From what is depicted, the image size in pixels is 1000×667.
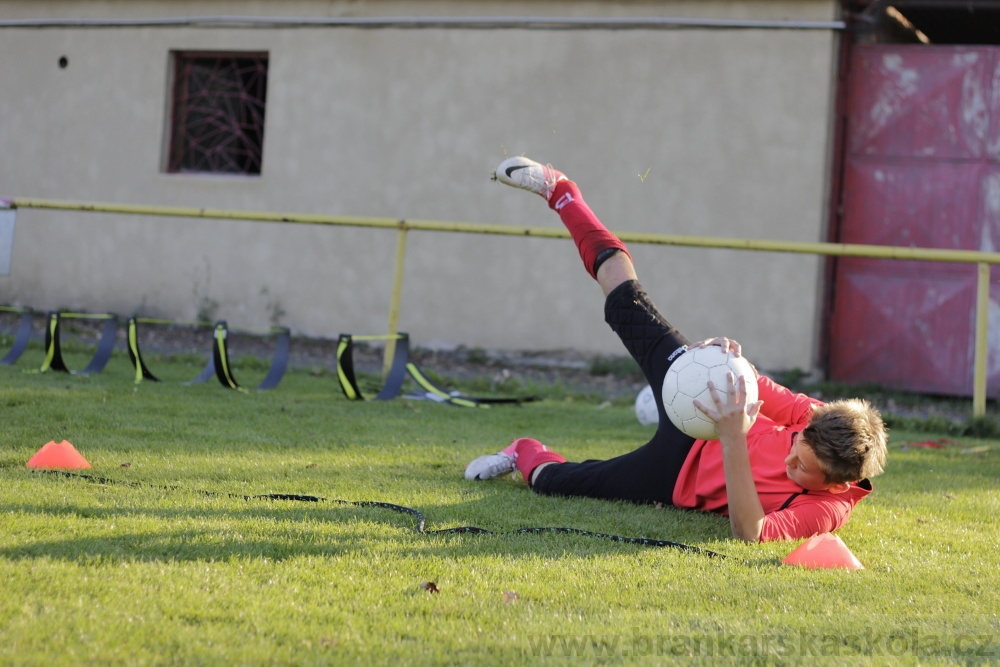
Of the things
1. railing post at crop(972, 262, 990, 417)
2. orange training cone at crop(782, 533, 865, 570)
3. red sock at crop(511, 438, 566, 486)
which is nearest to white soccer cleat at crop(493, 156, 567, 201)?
red sock at crop(511, 438, 566, 486)

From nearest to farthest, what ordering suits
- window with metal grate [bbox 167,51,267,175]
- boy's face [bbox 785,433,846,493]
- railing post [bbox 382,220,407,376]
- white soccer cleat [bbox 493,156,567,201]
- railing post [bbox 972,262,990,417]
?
boy's face [bbox 785,433,846,493] → white soccer cleat [bbox 493,156,567,201] → railing post [bbox 972,262,990,417] → railing post [bbox 382,220,407,376] → window with metal grate [bbox 167,51,267,175]

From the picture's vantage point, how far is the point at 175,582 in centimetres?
283

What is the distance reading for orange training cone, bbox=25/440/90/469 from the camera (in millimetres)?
4242

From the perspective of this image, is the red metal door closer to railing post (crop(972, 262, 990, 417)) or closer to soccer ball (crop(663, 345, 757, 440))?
railing post (crop(972, 262, 990, 417))

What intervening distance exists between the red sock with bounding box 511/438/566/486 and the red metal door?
585 centimetres

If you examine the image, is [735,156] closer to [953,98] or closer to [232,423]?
[953,98]

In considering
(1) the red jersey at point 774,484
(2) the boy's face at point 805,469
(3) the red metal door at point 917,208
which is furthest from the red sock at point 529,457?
(3) the red metal door at point 917,208

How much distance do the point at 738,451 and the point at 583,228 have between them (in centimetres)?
164

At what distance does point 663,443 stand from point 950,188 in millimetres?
6486

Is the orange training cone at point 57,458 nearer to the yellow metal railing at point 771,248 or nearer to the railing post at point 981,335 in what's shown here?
the yellow metal railing at point 771,248

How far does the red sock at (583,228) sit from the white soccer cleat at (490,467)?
3.05ft

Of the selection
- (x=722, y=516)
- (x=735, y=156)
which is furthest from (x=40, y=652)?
(x=735, y=156)

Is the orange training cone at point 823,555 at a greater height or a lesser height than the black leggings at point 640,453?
lesser

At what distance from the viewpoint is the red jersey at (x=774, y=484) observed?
3863 millimetres
